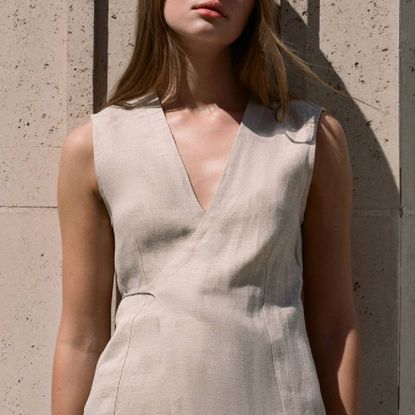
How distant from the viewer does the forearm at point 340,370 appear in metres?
2.39

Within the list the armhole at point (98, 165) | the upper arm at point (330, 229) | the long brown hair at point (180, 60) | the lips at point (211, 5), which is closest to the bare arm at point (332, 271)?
the upper arm at point (330, 229)

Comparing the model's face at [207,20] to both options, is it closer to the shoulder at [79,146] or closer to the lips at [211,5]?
the lips at [211,5]

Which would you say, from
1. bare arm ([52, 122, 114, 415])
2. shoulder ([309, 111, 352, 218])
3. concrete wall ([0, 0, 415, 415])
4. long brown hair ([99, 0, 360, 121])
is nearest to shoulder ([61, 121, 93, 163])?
bare arm ([52, 122, 114, 415])

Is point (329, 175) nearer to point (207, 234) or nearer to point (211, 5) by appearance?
point (207, 234)

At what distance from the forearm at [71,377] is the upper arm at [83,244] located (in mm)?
25

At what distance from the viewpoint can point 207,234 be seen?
89.4 inches

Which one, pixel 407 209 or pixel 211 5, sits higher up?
pixel 211 5

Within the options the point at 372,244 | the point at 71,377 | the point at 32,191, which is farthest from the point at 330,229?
the point at 32,191

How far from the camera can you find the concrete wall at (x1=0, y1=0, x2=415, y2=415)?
8.64 ft

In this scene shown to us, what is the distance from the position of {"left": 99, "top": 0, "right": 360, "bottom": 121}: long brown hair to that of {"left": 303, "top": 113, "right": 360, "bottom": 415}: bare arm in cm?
17

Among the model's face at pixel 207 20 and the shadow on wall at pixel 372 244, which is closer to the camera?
the model's face at pixel 207 20

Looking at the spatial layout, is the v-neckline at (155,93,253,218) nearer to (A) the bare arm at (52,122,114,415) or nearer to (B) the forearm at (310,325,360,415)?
(A) the bare arm at (52,122,114,415)

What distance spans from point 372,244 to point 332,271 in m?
0.26

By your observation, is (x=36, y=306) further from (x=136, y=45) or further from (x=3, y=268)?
(x=136, y=45)
